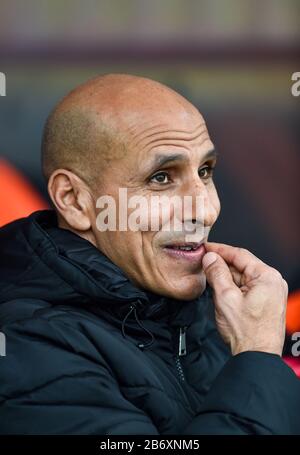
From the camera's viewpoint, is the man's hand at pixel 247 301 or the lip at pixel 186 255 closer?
the man's hand at pixel 247 301

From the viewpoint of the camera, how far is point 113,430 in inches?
66.0

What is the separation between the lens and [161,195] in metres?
2.04

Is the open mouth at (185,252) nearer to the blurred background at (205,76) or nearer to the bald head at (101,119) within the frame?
the bald head at (101,119)

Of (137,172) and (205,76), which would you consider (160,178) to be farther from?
(205,76)

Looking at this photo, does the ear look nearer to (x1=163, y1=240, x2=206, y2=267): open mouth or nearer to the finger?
(x1=163, y1=240, x2=206, y2=267): open mouth

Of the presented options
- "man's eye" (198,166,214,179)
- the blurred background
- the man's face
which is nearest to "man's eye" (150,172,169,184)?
the man's face

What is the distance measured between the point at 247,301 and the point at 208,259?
6.7 inches

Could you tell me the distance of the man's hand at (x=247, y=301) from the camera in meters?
1.85

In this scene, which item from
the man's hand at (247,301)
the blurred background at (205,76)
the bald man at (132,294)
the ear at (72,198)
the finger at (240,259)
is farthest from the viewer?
the blurred background at (205,76)

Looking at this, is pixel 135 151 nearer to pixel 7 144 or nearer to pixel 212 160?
pixel 212 160

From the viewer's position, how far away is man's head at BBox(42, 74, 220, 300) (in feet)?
6.68

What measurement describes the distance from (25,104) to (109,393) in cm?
126

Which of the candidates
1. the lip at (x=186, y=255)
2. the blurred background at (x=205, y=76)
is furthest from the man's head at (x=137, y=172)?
the blurred background at (x=205, y=76)

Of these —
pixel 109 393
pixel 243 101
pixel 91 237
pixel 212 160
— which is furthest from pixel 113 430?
pixel 243 101
